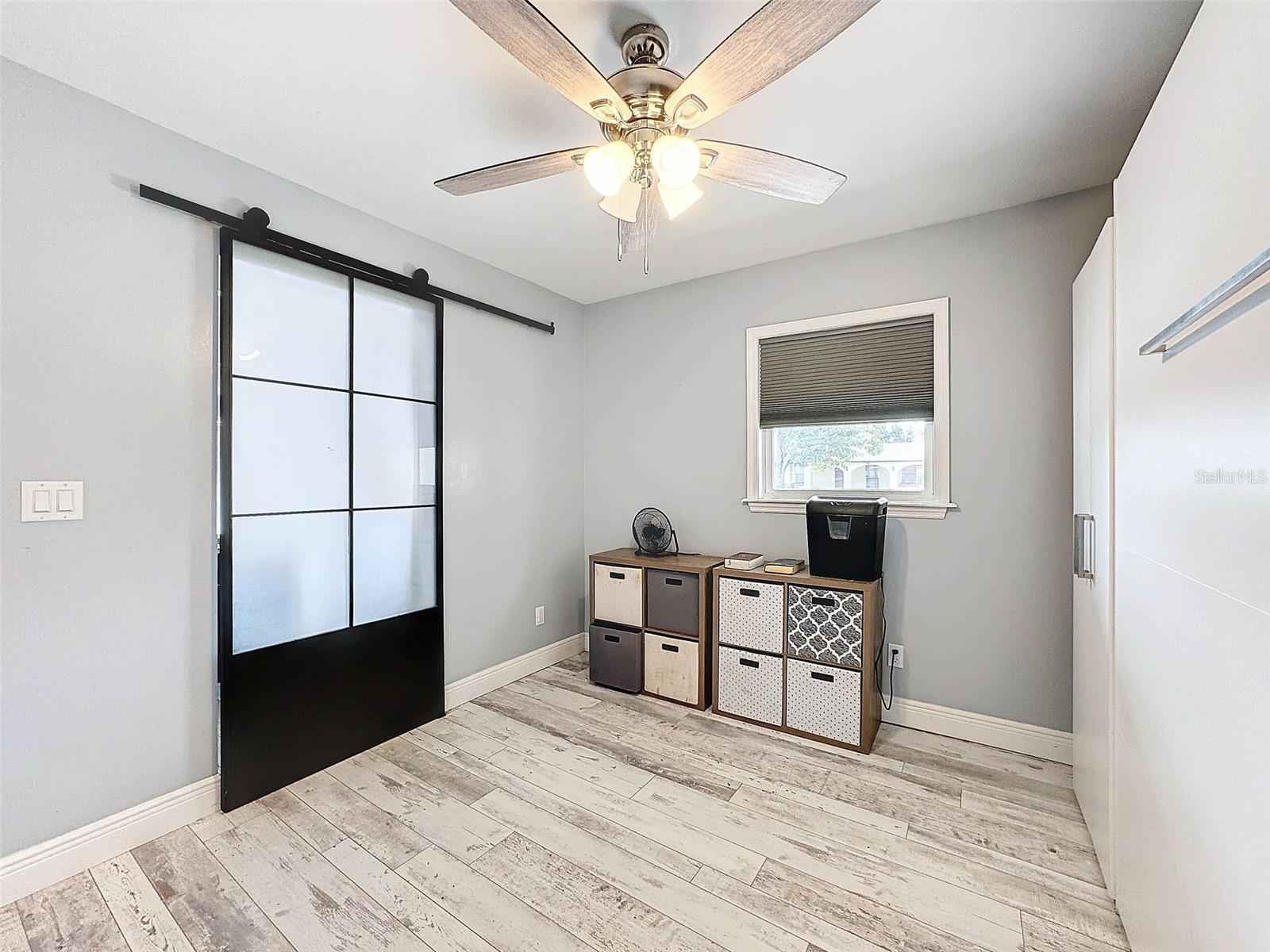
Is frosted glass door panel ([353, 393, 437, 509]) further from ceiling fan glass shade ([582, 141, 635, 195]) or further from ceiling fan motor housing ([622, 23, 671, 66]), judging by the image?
ceiling fan motor housing ([622, 23, 671, 66])

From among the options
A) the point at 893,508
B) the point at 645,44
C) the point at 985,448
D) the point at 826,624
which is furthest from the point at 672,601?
the point at 645,44

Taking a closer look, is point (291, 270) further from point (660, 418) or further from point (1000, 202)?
point (1000, 202)

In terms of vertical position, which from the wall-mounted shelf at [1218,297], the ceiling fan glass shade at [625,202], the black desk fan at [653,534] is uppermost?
the ceiling fan glass shade at [625,202]

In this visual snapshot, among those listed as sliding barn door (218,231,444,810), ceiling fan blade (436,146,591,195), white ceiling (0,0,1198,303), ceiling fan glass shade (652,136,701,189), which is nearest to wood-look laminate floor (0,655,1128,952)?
sliding barn door (218,231,444,810)

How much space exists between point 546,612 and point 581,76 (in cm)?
303

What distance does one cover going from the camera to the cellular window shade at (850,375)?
2.79 m

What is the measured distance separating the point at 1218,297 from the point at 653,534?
270 centimetres

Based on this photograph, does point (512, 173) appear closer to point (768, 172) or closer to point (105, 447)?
point (768, 172)

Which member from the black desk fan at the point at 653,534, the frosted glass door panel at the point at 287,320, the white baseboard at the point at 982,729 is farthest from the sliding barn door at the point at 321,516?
the white baseboard at the point at 982,729

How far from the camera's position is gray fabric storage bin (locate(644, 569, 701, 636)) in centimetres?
301

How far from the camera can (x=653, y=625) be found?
3135 mm

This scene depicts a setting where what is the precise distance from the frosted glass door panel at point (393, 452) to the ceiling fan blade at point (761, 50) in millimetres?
1873

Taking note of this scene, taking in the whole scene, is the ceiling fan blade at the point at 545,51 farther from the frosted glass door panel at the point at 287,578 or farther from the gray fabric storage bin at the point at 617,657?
the gray fabric storage bin at the point at 617,657

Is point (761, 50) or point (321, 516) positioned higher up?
point (761, 50)
